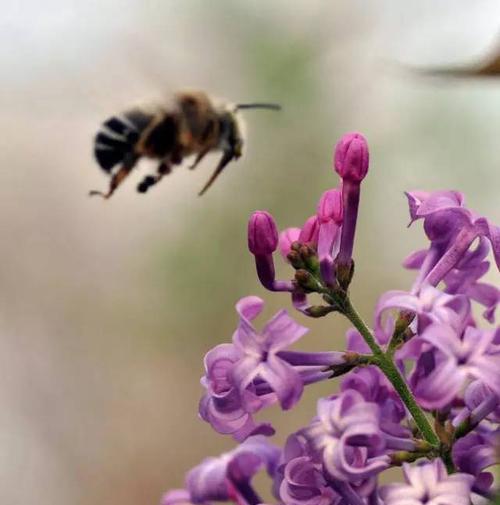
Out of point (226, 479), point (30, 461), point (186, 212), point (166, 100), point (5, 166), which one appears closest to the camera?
point (226, 479)

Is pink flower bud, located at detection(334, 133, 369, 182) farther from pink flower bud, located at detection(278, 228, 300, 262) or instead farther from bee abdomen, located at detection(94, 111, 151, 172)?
bee abdomen, located at detection(94, 111, 151, 172)

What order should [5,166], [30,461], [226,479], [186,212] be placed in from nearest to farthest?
[226,479] < [30,461] < [186,212] < [5,166]

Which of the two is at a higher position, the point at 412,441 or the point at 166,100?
the point at 166,100

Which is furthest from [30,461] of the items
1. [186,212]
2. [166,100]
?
[166,100]

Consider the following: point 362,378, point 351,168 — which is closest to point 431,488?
point 362,378

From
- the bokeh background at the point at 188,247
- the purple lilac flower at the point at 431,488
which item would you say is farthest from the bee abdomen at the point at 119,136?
the bokeh background at the point at 188,247

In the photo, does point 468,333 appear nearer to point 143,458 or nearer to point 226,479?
point 226,479

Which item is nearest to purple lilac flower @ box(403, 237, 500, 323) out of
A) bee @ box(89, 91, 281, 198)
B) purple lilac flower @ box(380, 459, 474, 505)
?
purple lilac flower @ box(380, 459, 474, 505)
